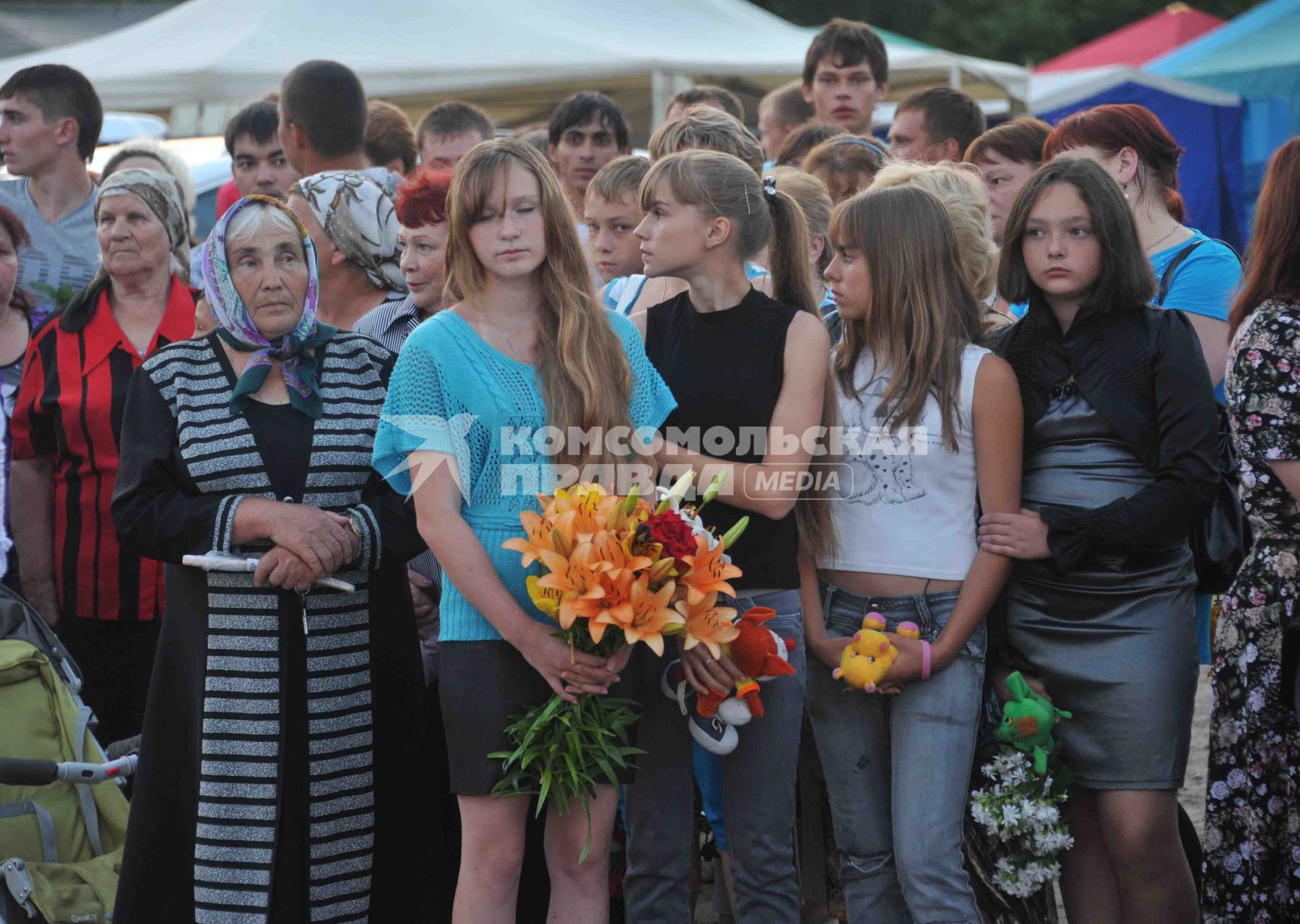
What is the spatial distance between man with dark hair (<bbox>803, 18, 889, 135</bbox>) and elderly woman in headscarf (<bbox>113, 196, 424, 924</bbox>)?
12.2 ft

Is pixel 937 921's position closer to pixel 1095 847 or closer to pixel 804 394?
pixel 1095 847

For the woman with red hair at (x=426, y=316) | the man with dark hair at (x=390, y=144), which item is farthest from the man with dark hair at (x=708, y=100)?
the woman with red hair at (x=426, y=316)

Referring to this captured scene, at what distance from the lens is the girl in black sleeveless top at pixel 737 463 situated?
3.41 meters

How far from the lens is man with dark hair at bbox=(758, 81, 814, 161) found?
7371mm

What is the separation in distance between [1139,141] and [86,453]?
328cm

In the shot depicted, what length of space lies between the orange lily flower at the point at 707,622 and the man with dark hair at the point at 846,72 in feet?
13.5

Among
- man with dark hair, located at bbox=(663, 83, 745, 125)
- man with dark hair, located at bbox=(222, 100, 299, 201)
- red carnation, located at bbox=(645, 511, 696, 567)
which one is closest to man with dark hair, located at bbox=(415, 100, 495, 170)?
man with dark hair, located at bbox=(222, 100, 299, 201)

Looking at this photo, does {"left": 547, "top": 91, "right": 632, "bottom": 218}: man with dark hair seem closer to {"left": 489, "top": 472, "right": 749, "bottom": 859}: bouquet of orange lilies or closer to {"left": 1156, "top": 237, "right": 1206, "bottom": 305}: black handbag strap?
{"left": 1156, "top": 237, "right": 1206, "bottom": 305}: black handbag strap

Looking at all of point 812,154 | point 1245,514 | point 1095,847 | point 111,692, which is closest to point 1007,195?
point 812,154

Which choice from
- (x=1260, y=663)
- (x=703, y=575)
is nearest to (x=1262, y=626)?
(x=1260, y=663)

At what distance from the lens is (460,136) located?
6324 millimetres

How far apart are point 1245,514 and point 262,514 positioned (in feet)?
8.11

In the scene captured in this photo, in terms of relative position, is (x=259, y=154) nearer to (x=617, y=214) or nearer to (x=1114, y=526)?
(x=617, y=214)

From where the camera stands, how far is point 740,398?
3.42m
